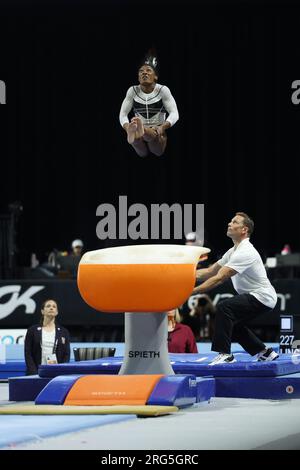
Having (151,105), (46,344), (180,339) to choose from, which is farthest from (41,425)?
(180,339)

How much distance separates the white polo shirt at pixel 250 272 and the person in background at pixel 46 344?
201 centimetres

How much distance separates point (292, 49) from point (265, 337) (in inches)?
248

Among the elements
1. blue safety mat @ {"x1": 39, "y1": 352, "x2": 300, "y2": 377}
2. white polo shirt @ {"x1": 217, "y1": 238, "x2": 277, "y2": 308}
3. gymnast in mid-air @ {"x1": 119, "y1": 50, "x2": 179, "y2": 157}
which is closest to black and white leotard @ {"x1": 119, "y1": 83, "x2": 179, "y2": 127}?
gymnast in mid-air @ {"x1": 119, "y1": 50, "x2": 179, "y2": 157}

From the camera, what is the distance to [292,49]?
1819cm

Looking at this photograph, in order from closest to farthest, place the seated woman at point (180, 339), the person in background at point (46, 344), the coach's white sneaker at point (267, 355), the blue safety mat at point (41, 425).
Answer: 1. the blue safety mat at point (41, 425)
2. the coach's white sneaker at point (267, 355)
3. the person in background at point (46, 344)
4. the seated woman at point (180, 339)

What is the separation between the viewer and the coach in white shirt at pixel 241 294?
26.1ft

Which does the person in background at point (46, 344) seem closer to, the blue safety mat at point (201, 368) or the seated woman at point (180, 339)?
the seated woman at point (180, 339)

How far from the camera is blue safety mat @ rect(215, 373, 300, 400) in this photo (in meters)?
7.89

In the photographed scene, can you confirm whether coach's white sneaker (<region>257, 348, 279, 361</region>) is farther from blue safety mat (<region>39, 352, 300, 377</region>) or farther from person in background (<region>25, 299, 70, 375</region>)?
person in background (<region>25, 299, 70, 375</region>)

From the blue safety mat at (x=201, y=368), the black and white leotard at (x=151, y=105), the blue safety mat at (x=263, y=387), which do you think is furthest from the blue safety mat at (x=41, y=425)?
the black and white leotard at (x=151, y=105)

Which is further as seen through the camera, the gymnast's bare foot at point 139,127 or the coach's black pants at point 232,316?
the coach's black pants at point 232,316

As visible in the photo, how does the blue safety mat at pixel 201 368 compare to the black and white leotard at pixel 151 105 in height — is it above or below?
below
